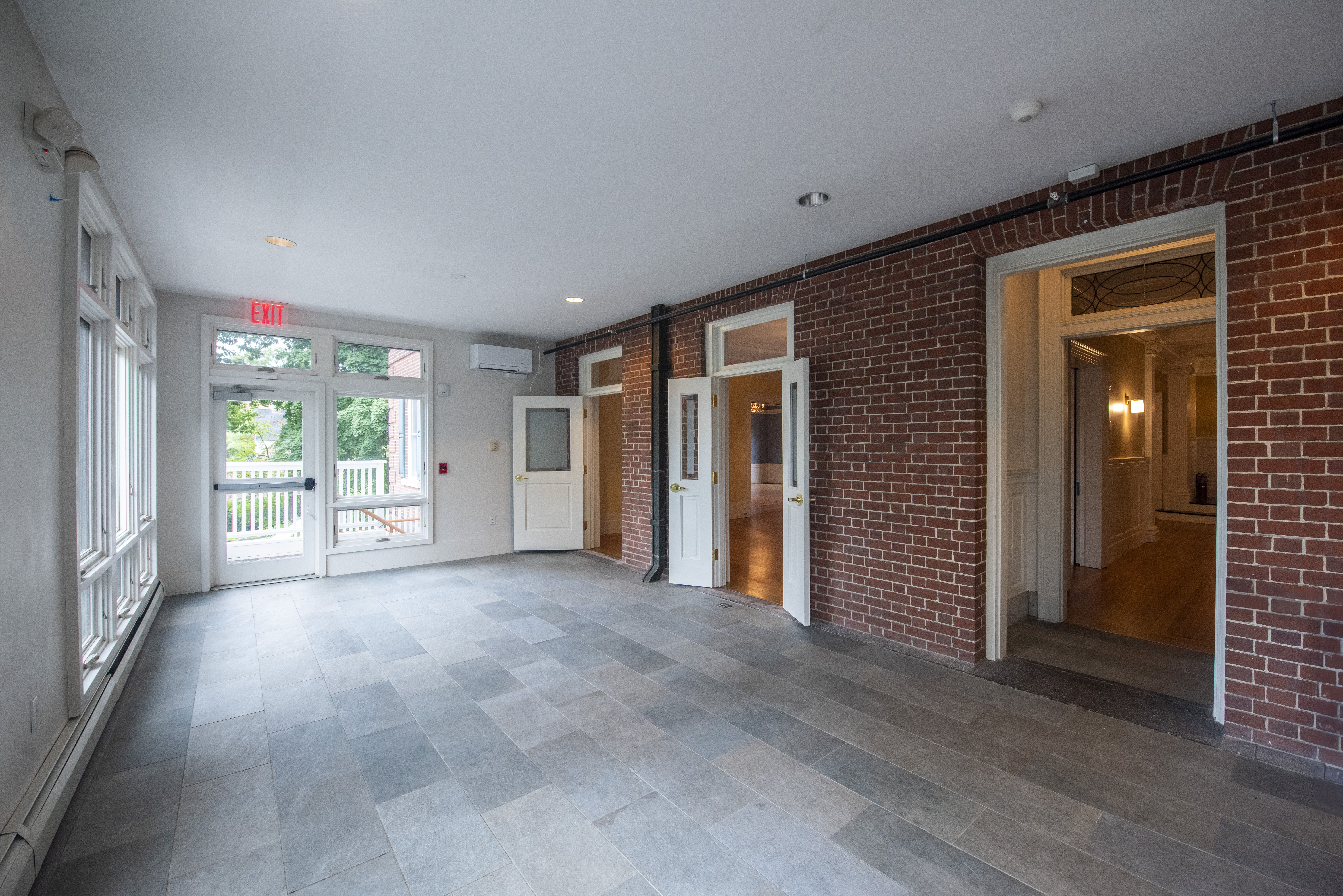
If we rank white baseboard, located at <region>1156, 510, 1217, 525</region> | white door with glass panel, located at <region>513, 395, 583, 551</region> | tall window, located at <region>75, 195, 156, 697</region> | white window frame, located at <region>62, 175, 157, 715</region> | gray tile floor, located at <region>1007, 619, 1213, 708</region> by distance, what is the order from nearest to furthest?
white window frame, located at <region>62, 175, 157, 715</region> < tall window, located at <region>75, 195, 156, 697</region> < gray tile floor, located at <region>1007, 619, 1213, 708</region> < white door with glass panel, located at <region>513, 395, 583, 551</region> < white baseboard, located at <region>1156, 510, 1217, 525</region>

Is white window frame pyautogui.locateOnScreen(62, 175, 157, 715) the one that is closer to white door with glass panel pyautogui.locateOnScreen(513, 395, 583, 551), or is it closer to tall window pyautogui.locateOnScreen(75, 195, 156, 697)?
tall window pyautogui.locateOnScreen(75, 195, 156, 697)

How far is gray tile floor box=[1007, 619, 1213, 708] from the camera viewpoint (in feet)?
10.3

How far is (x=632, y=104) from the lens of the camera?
2.31 meters

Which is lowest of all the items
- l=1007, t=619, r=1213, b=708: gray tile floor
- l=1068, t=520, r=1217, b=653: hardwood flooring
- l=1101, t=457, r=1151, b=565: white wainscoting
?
l=1007, t=619, r=1213, b=708: gray tile floor

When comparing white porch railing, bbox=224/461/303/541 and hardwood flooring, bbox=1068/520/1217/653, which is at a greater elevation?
white porch railing, bbox=224/461/303/541

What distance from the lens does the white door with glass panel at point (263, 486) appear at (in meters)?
5.39

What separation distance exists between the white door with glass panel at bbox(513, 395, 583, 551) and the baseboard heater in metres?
4.20

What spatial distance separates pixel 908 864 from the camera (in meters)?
1.83

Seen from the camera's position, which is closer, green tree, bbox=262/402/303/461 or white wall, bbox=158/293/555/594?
white wall, bbox=158/293/555/594

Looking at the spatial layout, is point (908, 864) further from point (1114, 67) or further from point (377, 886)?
point (1114, 67)

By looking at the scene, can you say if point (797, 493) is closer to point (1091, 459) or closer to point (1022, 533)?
point (1022, 533)

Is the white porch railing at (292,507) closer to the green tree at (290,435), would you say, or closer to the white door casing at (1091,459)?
the green tree at (290,435)

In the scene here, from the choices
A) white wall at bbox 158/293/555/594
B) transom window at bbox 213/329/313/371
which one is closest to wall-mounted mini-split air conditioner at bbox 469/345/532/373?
white wall at bbox 158/293/555/594

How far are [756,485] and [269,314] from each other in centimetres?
1074
